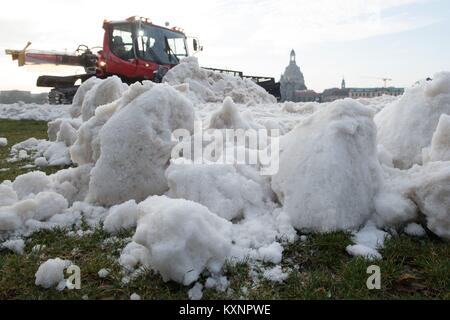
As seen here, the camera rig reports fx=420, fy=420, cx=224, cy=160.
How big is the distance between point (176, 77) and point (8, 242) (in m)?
12.6

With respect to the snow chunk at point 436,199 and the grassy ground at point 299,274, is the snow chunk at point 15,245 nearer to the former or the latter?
the grassy ground at point 299,274

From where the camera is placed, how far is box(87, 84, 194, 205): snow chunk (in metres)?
3.98

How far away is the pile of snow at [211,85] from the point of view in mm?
15180

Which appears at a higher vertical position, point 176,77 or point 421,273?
point 176,77

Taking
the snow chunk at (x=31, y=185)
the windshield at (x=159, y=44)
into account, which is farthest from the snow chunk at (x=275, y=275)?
the windshield at (x=159, y=44)

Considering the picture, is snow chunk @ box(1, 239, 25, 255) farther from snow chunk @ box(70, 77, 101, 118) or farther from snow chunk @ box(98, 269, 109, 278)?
snow chunk @ box(70, 77, 101, 118)

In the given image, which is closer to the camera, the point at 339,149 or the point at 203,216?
the point at 203,216

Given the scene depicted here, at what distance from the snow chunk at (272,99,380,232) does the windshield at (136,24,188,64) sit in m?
13.5

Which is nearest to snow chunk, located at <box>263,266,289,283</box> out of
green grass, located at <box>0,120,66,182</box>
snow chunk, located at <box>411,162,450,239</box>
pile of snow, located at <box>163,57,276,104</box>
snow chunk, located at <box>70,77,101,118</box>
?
snow chunk, located at <box>411,162,450,239</box>

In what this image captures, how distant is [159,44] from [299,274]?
15174mm
